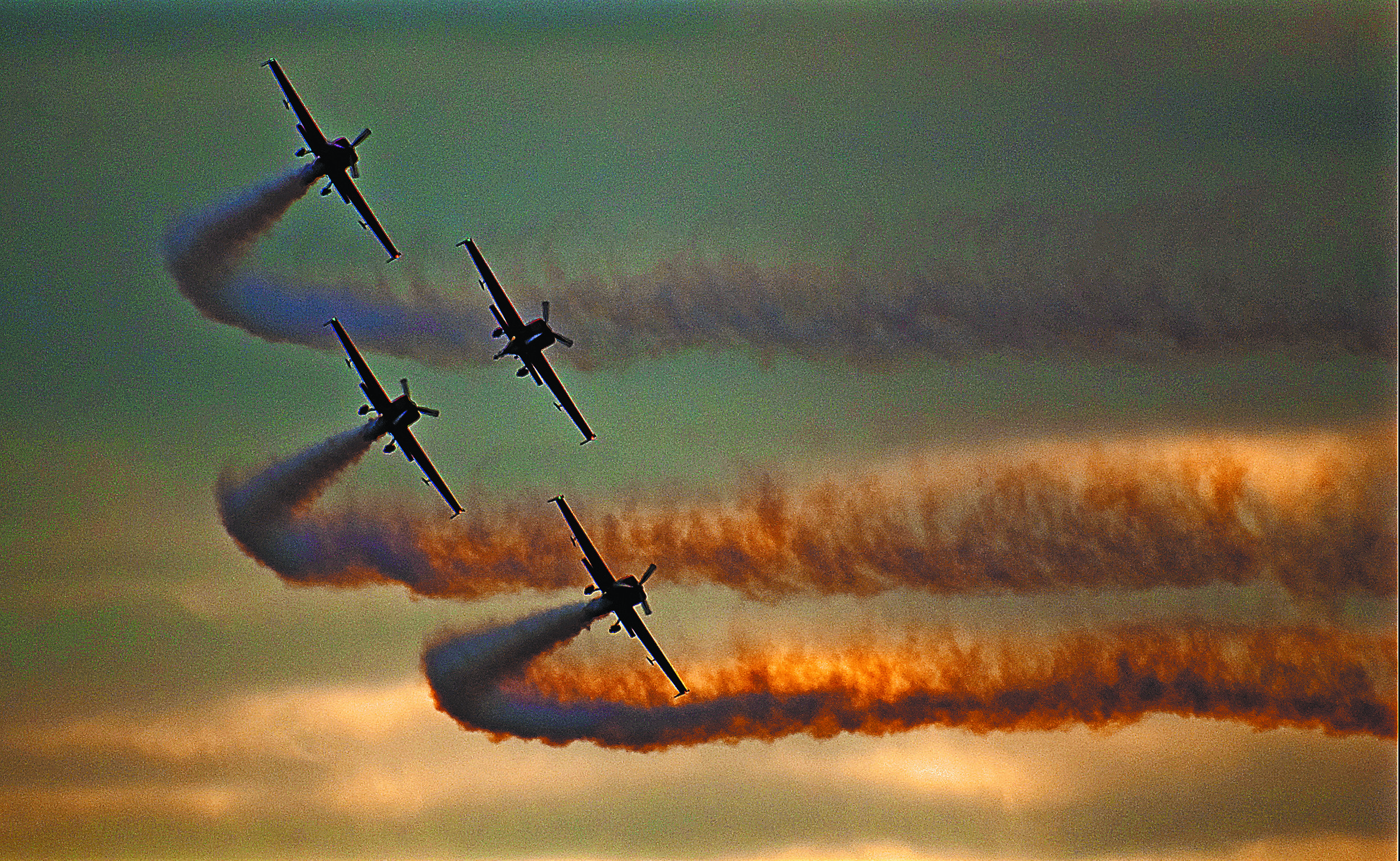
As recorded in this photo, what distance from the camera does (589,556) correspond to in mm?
108312

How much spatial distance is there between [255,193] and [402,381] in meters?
9.28

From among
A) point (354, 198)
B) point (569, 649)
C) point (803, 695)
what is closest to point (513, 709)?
point (569, 649)

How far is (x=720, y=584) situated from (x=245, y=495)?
18.3m

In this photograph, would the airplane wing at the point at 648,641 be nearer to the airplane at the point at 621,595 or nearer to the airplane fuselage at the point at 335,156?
the airplane at the point at 621,595

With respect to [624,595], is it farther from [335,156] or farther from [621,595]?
[335,156]

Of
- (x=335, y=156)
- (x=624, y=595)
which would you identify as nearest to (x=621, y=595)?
(x=624, y=595)

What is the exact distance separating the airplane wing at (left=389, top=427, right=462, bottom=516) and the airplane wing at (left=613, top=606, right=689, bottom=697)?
8.18 metres

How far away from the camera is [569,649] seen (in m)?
110

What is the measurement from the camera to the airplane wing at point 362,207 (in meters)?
Answer: 107

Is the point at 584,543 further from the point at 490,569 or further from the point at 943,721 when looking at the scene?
the point at 943,721

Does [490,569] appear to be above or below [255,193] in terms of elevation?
below

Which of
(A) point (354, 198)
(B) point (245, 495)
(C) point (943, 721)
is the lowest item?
(C) point (943, 721)

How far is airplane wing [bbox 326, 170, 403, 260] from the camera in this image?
351ft

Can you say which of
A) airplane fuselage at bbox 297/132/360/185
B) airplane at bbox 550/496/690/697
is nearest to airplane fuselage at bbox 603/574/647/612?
airplane at bbox 550/496/690/697
